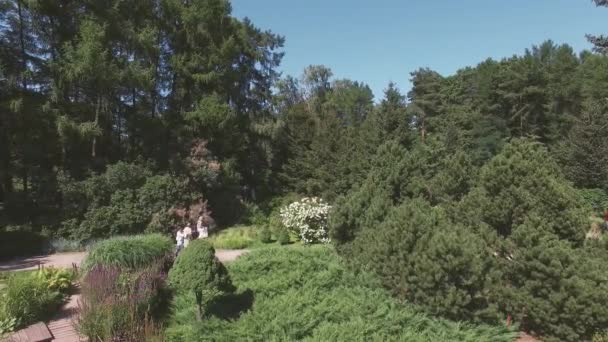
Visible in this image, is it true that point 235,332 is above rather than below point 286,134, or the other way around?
below

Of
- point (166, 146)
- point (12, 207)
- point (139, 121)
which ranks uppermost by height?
point (139, 121)

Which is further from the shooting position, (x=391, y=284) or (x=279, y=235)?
(x=279, y=235)

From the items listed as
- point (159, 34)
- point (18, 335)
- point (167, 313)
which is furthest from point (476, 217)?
point (159, 34)

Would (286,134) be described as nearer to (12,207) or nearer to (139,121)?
(139,121)

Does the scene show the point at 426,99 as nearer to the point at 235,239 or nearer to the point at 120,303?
the point at 235,239

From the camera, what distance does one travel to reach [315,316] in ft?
26.0

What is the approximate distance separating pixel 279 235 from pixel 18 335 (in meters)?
11.9

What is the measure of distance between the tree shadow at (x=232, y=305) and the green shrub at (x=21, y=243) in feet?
41.7

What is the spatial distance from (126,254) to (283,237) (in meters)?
8.60

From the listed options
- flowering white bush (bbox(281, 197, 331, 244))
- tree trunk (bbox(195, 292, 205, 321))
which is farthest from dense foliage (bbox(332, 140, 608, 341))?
flowering white bush (bbox(281, 197, 331, 244))

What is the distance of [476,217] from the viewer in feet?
29.4

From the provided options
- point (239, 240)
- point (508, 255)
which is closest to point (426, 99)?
point (239, 240)

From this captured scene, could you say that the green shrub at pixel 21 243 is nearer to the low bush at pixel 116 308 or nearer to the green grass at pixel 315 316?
the low bush at pixel 116 308

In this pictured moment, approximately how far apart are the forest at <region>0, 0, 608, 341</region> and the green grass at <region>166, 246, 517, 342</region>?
418mm
